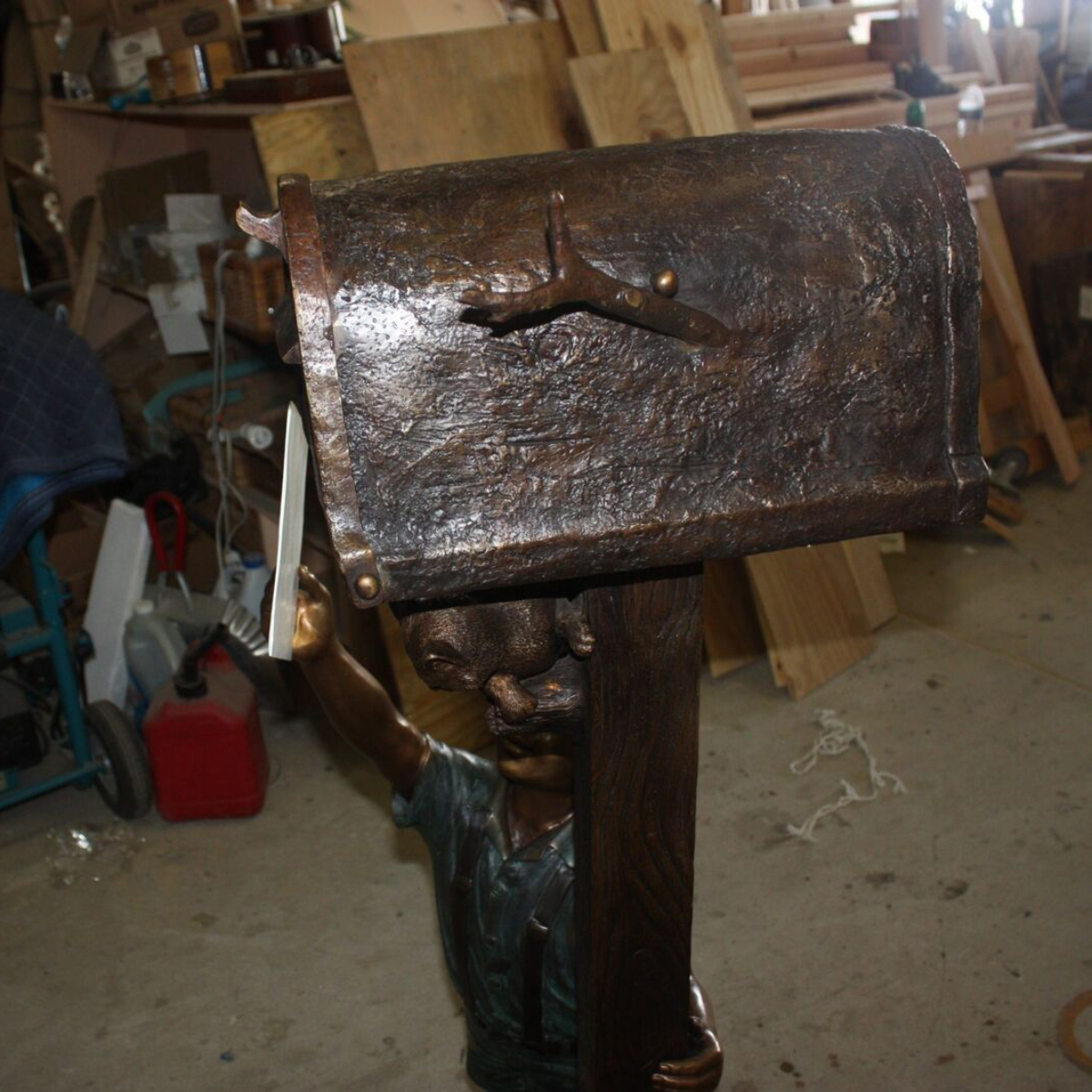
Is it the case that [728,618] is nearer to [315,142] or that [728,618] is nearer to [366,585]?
[315,142]

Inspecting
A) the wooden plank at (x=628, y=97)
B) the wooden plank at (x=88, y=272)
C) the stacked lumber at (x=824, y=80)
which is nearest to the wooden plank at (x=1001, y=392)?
the stacked lumber at (x=824, y=80)

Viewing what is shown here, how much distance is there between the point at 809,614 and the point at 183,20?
2.88 m

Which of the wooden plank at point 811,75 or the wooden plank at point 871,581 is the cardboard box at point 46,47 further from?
the wooden plank at point 871,581

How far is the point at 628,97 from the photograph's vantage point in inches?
123

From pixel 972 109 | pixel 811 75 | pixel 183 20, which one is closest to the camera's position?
pixel 183 20

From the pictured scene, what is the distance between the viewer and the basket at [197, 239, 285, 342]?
297 centimetres

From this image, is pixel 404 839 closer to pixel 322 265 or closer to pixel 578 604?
pixel 578 604

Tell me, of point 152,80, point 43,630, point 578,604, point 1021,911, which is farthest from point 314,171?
point 1021,911

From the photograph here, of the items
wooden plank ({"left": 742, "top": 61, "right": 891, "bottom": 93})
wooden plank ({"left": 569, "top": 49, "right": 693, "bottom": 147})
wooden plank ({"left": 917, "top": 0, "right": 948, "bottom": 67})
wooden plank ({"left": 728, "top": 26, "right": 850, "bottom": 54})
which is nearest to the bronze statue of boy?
wooden plank ({"left": 569, "top": 49, "right": 693, "bottom": 147})

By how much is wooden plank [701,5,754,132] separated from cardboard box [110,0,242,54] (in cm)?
149

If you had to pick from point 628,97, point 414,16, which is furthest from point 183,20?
point 628,97

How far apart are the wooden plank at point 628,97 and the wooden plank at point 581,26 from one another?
0.28 ft

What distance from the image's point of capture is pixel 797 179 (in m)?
0.95

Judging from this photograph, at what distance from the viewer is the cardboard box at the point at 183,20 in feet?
12.1
